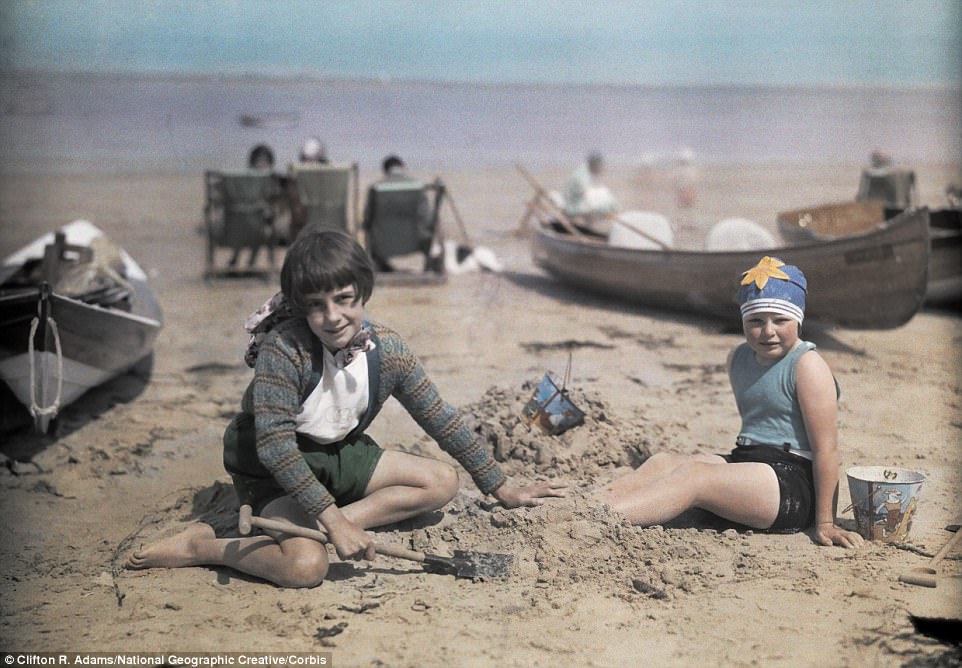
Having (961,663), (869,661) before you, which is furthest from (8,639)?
(961,663)

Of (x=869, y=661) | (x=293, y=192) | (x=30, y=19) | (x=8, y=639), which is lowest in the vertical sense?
(x=8, y=639)

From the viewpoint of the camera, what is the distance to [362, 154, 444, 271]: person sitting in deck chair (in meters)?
9.47

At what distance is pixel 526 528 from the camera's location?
3713 mm

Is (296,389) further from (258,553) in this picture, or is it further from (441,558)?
(441,558)

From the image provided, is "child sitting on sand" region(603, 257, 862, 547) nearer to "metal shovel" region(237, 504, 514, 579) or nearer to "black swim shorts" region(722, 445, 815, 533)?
"black swim shorts" region(722, 445, 815, 533)

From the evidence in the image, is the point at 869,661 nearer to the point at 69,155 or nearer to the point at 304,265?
the point at 304,265

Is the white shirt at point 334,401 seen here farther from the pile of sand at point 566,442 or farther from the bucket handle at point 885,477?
the bucket handle at point 885,477

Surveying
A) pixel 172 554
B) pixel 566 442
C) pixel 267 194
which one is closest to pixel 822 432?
pixel 566 442

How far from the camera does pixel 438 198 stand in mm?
9555

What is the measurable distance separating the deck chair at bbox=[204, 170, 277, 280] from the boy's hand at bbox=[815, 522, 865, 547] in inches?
277

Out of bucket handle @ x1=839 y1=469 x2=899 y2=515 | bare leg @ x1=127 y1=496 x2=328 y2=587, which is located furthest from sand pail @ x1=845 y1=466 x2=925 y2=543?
bare leg @ x1=127 y1=496 x2=328 y2=587

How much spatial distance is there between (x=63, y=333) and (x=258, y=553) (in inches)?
95.0

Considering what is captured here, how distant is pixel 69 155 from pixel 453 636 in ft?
68.4

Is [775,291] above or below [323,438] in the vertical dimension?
above
